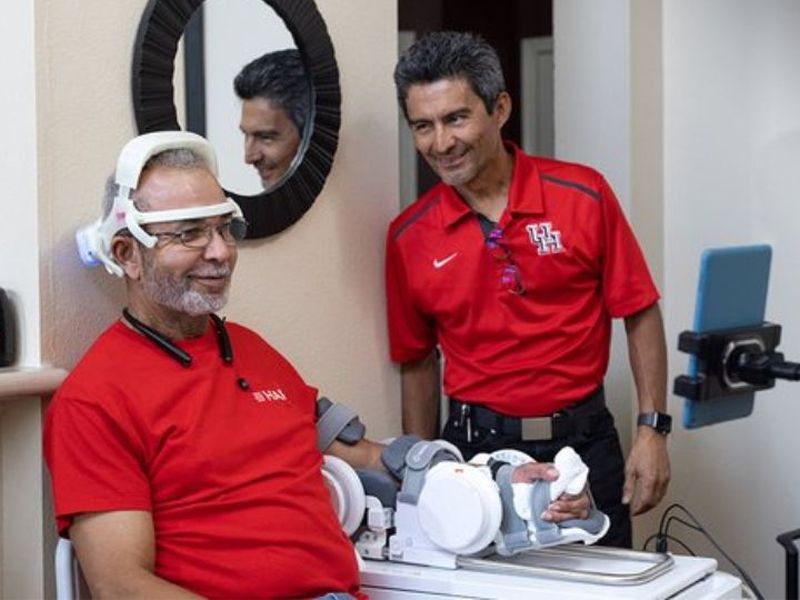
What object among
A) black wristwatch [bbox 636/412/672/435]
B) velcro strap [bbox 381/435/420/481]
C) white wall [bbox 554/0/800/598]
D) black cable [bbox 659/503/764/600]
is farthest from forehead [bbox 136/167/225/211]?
white wall [bbox 554/0/800/598]

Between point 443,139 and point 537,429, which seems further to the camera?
point 537,429

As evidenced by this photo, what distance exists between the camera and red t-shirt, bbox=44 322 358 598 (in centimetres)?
196

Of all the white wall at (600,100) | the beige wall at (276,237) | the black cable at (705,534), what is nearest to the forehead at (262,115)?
the beige wall at (276,237)

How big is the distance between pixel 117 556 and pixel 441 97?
1245mm

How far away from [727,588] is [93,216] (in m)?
1.23

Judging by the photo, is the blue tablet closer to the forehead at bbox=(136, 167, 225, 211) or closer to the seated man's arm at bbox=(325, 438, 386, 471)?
the seated man's arm at bbox=(325, 438, 386, 471)

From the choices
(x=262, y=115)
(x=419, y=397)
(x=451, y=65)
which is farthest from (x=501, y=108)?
(x=419, y=397)

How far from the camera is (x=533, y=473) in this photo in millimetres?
2266

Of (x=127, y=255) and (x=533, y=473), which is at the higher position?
(x=127, y=255)

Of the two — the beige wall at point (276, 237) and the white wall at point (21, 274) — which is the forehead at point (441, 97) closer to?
the beige wall at point (276, 237)

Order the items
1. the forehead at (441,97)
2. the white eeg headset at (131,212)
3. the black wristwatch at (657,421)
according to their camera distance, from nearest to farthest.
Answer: the white eeg headset at (131,212) < the forehead at (441,97) < the black wristwatch at (657,421)

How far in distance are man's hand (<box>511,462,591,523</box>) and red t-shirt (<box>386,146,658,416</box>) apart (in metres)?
0.61

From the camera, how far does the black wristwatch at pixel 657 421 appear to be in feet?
9.43

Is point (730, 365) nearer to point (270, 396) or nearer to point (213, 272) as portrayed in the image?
point (270, 396)
